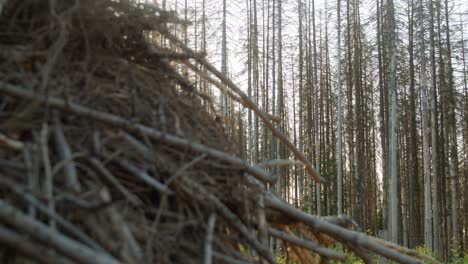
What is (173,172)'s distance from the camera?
4.58 ft

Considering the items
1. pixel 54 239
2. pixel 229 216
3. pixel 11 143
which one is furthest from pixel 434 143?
pixel 54 239

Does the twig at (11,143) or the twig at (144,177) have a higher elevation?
the twig at (11,143)

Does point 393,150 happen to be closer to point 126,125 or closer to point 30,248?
point 126,125

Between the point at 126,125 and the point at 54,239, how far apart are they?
1.59 feet

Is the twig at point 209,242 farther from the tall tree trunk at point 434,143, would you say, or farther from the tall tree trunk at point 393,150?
the tall tree trunk at point 434,143

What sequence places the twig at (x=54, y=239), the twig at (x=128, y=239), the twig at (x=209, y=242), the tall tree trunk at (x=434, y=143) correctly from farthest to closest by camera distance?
1. the tall tree trunk at (x=434, y=143)
2. the twig at (x=209, y=242)
3. the twig at (x=128, y=239)
4. the twig at (x=54, y=239)

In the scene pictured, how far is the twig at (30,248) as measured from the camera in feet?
3.35

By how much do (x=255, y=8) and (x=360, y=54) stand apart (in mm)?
4668

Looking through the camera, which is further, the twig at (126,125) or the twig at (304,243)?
the twig at (304,243)

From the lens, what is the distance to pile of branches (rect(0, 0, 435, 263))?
3.75ft

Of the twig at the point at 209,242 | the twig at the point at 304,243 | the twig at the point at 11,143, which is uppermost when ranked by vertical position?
the twig at the point at 11,143

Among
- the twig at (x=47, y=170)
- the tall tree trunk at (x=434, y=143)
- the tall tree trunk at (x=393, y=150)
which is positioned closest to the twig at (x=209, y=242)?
the twig at (x=47, y=170)

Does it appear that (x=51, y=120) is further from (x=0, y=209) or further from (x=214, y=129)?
(x=214, y=129)

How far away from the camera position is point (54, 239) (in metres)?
1.02
